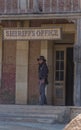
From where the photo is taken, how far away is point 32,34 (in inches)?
675

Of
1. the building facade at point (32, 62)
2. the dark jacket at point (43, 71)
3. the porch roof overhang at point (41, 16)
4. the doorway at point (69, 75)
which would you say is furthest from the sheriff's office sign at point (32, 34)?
the doorway at point (69, 75)

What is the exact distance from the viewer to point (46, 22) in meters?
18.7

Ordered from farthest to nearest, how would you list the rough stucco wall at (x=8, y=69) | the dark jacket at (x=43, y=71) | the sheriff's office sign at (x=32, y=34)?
the rough stucco wall at (x=8, y=69) → the dark jacket at (x=43, y=71) → the sheriff's office sign at (x=32, y=34)

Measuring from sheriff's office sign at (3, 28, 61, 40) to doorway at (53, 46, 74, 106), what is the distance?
7.69 ft

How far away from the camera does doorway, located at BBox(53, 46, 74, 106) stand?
1914 cm

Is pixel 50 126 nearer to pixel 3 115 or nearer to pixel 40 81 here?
pixel 3 115

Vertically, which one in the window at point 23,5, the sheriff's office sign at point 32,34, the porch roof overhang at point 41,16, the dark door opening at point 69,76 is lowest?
the dark door opening at point 69,76

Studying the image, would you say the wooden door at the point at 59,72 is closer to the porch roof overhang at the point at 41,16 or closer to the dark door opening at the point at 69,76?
the dark door opening at the point at 69,76

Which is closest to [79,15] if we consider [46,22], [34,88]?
[46,22]

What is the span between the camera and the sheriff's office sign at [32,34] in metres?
16.8

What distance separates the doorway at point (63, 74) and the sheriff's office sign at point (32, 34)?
234cm

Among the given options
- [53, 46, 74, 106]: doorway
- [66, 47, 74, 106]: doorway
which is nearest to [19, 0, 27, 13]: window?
[53, 46, 74, 106]: doorway

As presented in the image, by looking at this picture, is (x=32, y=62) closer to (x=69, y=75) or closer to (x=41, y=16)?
(x=69, y=75)

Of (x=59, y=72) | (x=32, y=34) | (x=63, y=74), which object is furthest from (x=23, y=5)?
(x=63, y=74)
